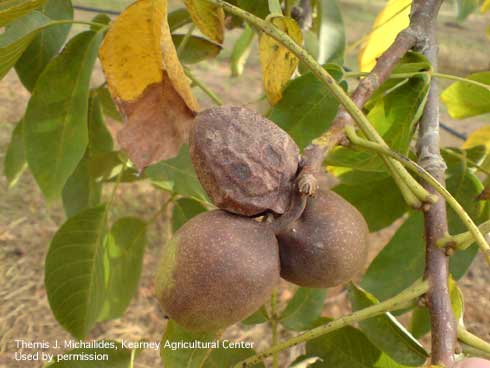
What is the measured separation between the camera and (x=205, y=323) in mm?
640

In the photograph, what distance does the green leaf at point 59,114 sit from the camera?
1.01m

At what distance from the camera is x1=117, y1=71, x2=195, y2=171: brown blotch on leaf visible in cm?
74

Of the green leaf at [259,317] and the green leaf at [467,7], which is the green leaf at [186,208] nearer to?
the green leaf at [259,317]

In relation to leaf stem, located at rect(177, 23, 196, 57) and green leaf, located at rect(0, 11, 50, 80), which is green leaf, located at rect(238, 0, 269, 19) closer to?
leaf stem, located at rect(177, 23, 196, 57)

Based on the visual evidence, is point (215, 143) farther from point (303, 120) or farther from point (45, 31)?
point (45, 31)

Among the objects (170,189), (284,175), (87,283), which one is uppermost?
(284,175)

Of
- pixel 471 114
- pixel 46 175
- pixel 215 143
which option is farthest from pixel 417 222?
pixel 46 175

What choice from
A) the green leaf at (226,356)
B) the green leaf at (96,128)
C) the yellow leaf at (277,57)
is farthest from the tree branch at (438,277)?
the green leaf at (96,128)

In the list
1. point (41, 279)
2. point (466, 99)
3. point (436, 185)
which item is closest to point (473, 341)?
point (436, 185)

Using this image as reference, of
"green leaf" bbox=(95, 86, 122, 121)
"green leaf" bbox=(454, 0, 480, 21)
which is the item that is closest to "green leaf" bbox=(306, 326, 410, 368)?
"green leaf" bbox=(95, 86, 122, 121)

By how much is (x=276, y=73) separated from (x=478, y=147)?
23.7 inches

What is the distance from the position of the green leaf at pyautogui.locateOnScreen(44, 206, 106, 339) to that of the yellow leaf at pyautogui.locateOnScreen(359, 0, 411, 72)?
718mm

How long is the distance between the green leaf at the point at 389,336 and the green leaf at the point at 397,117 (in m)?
0.20

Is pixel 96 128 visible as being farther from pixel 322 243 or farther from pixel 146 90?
pixel 322 243
